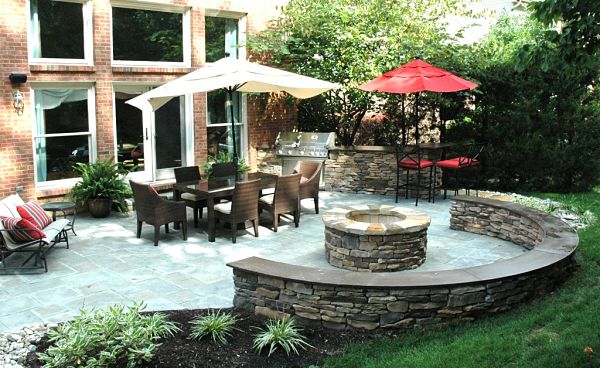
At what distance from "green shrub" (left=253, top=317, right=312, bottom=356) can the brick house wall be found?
6567mm

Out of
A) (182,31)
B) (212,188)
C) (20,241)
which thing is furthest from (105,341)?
(182,31)

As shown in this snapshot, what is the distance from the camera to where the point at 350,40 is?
12117 mm

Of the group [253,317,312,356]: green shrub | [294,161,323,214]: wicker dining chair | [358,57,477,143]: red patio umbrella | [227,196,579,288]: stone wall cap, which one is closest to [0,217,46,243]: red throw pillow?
[227,196,579,288]: stone wall cap

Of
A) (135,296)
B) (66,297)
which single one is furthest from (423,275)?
(66,297)

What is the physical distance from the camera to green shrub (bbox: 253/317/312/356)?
4680mm

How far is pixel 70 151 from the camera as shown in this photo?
415 inches

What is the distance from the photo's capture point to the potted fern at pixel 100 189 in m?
10.0

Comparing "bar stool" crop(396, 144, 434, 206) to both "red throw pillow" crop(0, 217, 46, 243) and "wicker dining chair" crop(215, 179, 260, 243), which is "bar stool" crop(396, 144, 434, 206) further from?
"red throw pillow" crop(0, 217, 46, 243)

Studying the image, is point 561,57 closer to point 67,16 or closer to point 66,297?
point 66,297

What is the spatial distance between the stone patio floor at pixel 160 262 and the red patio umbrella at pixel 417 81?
216 cm

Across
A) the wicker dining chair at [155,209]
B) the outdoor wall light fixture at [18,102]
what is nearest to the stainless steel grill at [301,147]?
the wicker dining chair at [155,209]

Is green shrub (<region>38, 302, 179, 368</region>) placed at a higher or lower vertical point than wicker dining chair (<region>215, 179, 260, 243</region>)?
lower

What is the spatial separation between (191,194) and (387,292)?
4.86m

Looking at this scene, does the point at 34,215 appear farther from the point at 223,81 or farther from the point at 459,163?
the point at 459,163
